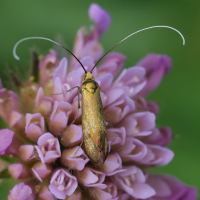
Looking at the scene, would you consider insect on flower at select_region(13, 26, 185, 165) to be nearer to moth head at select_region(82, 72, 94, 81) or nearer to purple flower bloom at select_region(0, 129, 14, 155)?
moth head at select_region(82, 72, 94, 81)

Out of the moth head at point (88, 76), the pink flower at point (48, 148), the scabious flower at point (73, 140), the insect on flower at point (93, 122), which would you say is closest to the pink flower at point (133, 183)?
the scabious flower at point (73, 140)

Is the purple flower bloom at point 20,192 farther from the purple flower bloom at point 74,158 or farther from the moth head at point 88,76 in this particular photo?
the moth head at point 88,76

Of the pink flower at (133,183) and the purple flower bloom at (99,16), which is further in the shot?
the purple flower bloom at (99,16)

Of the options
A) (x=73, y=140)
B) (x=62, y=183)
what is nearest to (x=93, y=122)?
→ (x=73, y=140)

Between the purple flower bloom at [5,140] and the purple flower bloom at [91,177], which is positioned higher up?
the purple flower bloom at [5,140]

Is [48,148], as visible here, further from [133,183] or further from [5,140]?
[133,183]

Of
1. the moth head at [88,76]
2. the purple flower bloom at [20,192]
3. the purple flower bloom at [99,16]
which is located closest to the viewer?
the purple flower bloom at [20,192]

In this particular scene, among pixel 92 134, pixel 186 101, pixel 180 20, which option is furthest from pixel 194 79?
pixel 92 134

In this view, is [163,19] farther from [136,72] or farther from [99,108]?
[99,108]

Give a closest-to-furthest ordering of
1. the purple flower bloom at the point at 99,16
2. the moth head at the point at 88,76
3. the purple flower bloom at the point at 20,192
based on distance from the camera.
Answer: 1. the purple flower bloom at the point at 20,192
2. the moth head at the point at 88,76
3. the purple flower bloom at the point at 99,16
